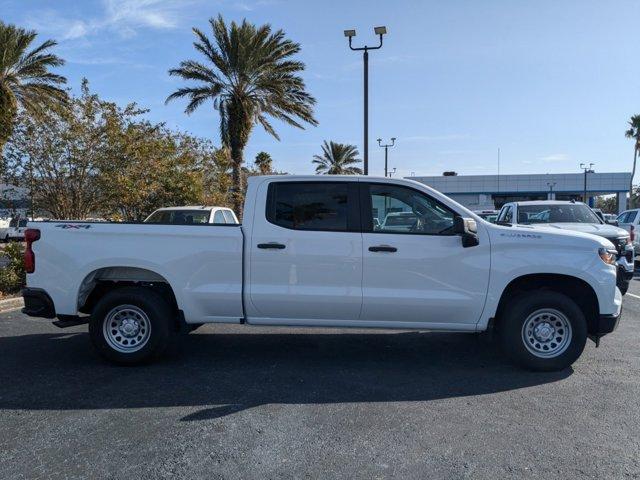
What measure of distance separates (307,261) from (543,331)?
101 inches

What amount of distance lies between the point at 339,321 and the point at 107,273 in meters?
2.58

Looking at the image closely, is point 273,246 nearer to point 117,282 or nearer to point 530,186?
point 117,282

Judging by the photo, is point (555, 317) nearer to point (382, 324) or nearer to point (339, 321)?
point (382, 324)

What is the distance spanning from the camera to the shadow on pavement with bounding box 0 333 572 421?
4.99 m

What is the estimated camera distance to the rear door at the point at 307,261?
5.68 metres

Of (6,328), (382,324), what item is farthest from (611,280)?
(6,328)

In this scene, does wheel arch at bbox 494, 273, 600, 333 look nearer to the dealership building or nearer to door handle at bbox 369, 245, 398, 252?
door handle at bbox 369, 245, 398, 252

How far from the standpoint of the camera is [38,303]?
595 centimetres

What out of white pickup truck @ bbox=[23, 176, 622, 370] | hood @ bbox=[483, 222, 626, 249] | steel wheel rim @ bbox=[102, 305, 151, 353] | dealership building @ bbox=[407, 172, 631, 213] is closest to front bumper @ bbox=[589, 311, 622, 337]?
white pickup truck @ bbox=[23, 176, 622, 370]

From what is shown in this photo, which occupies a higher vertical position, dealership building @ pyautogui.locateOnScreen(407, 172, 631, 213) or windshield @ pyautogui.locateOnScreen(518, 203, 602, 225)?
dealership building @ pyautogui.locateOnScreen(407, 172, 631, 213)

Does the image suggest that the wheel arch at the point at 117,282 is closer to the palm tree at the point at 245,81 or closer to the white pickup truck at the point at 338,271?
the white pickup truck at the point at 338,271

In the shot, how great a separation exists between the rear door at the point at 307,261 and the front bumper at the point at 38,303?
84.8 inches

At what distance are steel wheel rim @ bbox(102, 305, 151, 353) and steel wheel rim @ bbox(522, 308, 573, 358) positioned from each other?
13.2 ft

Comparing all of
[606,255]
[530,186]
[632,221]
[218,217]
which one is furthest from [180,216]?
[530,186]
